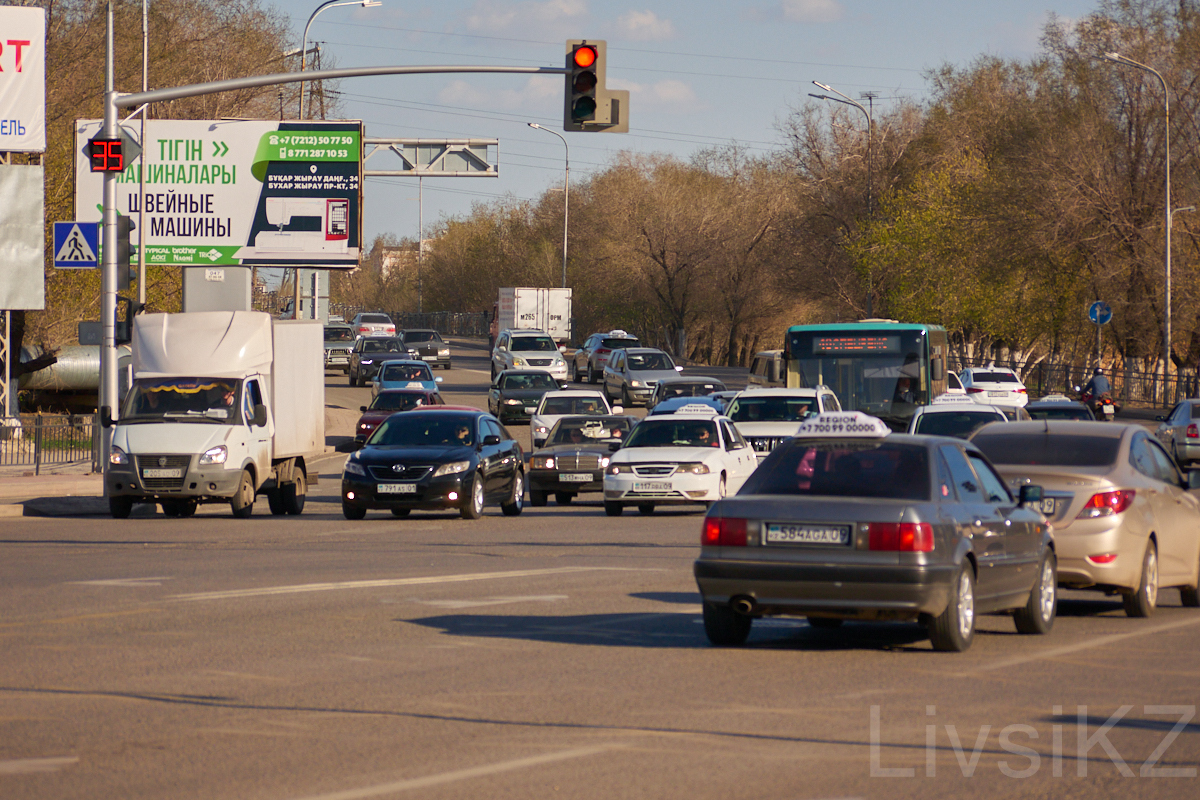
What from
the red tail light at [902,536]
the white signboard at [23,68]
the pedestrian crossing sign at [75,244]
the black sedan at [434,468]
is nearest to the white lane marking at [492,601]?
the red tail light at [902,536]

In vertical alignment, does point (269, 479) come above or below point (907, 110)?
below

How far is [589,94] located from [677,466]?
561 cm

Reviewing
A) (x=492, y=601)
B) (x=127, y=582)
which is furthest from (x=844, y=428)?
(x=127, y=582)

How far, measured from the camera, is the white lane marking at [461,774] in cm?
652

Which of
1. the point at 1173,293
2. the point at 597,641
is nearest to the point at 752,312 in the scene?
the point at 1173,293

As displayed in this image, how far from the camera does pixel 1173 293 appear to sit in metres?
54.3

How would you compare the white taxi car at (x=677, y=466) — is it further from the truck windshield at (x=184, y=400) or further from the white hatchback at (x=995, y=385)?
the white hatchback at (x=995, y=385)

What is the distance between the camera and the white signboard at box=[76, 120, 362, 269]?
1674 inches

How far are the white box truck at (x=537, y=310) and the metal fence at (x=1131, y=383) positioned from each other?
740 inches

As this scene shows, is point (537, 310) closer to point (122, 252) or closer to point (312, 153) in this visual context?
point (312, 153)

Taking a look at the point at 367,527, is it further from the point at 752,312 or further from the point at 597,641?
the point at 752,312

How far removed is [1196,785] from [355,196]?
124 ft

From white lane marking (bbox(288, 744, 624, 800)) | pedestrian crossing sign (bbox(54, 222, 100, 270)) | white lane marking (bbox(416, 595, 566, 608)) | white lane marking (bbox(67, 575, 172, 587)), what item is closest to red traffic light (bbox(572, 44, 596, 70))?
white lane marking (bbox(67, 575, 172, 587))

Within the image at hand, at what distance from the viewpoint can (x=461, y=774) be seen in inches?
272
